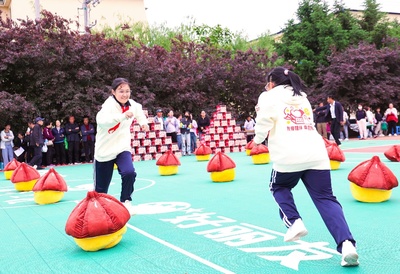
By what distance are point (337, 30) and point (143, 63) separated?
17.9 m

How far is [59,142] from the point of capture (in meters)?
19.2

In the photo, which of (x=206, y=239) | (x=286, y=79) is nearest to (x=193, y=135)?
(x=206, y=239)

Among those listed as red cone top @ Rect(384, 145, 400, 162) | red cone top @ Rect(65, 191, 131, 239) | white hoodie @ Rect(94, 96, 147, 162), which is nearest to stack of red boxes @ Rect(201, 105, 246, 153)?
red cone top @ Rect(384, 145, 400, 162)

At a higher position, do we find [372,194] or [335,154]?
[335,154]

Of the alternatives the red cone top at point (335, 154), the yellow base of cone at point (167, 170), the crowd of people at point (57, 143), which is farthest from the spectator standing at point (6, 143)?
the red cone top at point (335, 154)

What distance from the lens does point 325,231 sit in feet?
17.2

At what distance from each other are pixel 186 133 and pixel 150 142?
6.63 feet

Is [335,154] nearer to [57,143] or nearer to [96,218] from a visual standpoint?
[96,218]

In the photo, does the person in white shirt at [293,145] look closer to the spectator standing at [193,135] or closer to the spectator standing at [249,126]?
the spectator standing at [193,135]

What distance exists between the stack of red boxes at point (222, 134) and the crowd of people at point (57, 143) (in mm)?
5666

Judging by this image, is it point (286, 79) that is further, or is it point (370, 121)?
point (370, 121)

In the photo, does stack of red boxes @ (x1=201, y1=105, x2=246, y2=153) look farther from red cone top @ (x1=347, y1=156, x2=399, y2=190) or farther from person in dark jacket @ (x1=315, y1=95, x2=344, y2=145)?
red cone top @ (x1=347, y1=156, x2=399, y2=190)

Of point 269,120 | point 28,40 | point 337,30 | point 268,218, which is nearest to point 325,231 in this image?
point 268,218

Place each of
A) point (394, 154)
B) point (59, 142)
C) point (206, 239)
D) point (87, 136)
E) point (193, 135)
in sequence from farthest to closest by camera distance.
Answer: point (193, 135) < point (87, 136) < point (59, 142) < point (394, 154) < point (206, 239)
